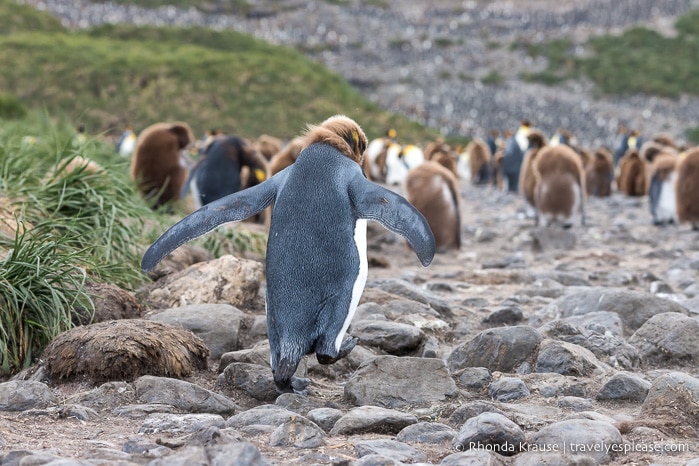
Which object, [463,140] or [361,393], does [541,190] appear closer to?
[361,393]

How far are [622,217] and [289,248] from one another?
34.6 feet

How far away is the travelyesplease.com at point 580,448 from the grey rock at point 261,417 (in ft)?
2.23

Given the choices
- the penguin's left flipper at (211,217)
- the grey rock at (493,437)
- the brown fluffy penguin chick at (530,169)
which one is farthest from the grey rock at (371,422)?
the brown fluffy penguin chick at (530,169)

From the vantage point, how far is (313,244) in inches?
142

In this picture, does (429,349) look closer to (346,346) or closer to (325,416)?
(346,346)

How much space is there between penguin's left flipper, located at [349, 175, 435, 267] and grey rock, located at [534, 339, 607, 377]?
90 centimetres

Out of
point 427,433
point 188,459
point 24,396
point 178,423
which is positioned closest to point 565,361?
point 427,433

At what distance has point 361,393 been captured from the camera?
3457 mm

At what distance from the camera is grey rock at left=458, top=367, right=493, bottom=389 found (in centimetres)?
367

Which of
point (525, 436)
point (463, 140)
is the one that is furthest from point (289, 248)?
point (463, 140)

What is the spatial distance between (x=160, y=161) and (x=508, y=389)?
6.16 m

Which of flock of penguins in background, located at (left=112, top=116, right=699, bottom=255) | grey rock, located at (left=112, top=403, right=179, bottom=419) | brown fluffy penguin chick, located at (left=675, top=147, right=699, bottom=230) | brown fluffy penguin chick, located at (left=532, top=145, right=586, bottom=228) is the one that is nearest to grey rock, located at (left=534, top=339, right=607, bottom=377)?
grey rock, located at (left=112, top=403, right=179, bottom=419)

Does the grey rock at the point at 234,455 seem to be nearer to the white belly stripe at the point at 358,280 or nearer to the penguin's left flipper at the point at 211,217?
the white belly stripe at the point at 358,280

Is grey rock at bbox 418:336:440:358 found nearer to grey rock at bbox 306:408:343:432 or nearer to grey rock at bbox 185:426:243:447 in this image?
grey rock at bbox 306:408:343:432
